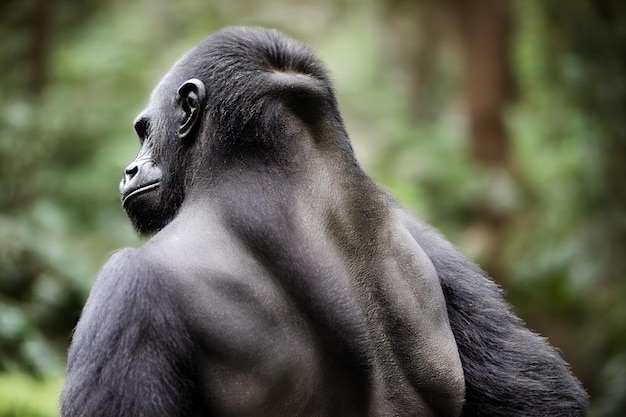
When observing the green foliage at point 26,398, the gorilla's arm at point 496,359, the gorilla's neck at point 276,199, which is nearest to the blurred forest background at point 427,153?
the green foliage at point 26,398

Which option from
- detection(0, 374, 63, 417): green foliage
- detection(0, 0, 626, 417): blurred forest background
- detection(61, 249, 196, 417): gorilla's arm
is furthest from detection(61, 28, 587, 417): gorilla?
detection(0, 0, 626, 417): blurred forest background

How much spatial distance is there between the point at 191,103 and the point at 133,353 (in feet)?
2.58

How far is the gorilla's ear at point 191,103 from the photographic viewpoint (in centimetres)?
253

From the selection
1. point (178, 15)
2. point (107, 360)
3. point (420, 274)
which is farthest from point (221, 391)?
point (178, 15)

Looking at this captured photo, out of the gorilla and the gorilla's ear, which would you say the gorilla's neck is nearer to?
the gorilla

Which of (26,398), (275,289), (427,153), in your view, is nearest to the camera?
(275,289)

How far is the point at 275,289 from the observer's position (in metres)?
2.32

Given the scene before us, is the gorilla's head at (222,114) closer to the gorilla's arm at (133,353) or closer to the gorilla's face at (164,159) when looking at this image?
the gorilla's face at (164,159)

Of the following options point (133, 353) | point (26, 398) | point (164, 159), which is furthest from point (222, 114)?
point (26, 398)

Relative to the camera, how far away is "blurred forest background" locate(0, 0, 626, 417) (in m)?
6.34

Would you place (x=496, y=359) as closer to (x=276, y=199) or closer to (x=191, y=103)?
(x=276, y=199)

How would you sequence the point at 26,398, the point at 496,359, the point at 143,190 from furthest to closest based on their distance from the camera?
the point at 26,398 → the point at 496,359 → the point at 143,190

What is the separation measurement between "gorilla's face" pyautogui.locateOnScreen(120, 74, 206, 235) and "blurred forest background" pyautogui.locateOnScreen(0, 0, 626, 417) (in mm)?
2405

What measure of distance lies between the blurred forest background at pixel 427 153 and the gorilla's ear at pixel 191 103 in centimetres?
261
